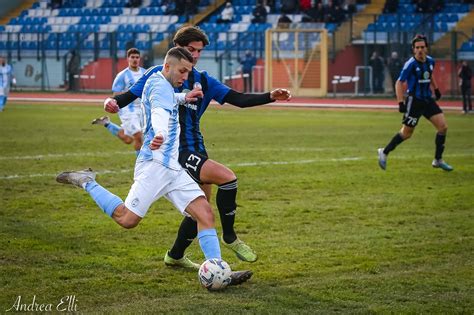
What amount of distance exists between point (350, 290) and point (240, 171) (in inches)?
333

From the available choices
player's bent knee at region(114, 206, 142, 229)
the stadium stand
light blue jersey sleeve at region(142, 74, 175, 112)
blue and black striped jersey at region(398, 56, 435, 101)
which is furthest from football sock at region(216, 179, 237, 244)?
the stadium stand

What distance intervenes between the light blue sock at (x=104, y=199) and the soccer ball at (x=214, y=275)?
980 mm

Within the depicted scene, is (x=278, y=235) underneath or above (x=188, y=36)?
underneath

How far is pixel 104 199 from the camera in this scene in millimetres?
8070

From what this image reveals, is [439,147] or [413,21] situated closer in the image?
[439,147]

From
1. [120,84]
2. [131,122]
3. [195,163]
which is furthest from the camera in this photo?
[131,122]

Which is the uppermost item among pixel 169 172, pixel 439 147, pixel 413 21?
pixel 413 21

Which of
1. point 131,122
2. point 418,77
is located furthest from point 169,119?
point 131,122

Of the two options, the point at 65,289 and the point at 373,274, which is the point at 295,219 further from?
the point at 65,289

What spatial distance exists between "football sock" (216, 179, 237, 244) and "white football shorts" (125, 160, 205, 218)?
71 cm

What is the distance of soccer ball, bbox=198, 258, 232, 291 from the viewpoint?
7.46 metres

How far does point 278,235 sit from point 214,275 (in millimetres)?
2719

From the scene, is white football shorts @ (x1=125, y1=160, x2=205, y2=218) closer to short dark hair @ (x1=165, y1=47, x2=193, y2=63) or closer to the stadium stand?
short dark hair @ (x1=165, y1=47, x2=193, y2=63)

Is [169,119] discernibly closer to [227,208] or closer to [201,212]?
[201,212]
